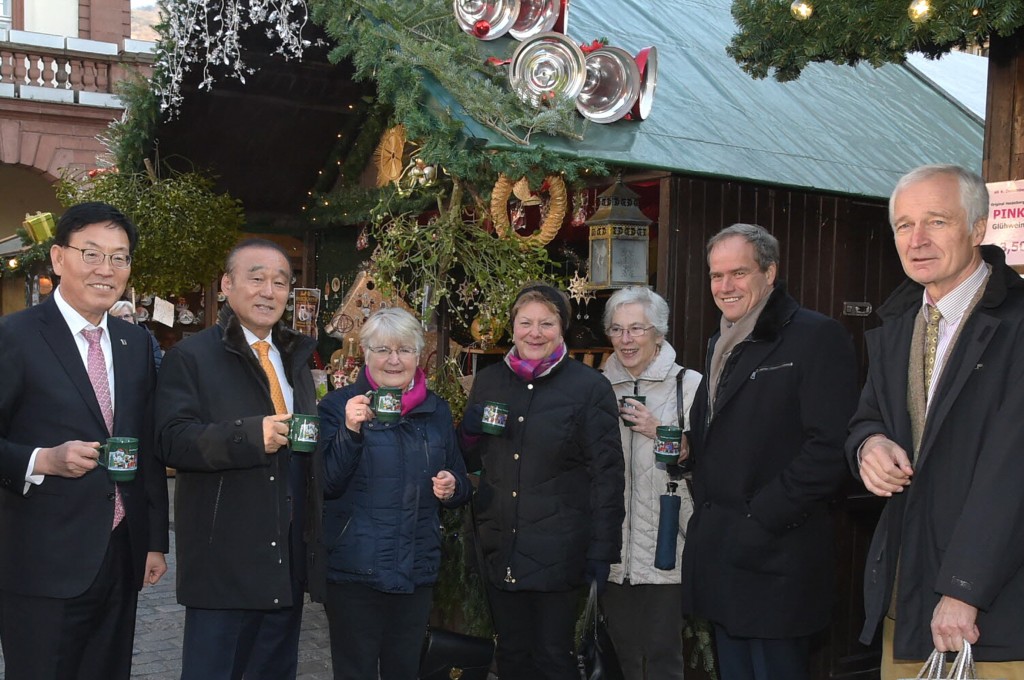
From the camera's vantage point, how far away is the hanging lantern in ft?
16.7

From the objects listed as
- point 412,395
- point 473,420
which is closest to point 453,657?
point 473,420

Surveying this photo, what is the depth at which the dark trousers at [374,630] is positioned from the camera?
3836 millimetres

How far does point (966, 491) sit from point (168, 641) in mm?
4706

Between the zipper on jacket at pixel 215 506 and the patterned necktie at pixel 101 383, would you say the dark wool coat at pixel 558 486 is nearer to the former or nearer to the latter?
the zipper on jacket at pixel 215 506

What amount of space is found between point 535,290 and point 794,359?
4.02 feet

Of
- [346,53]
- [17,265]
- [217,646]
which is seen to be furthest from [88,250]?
[17,265]

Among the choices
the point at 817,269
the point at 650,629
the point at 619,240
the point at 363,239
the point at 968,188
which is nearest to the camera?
the point at 968,188

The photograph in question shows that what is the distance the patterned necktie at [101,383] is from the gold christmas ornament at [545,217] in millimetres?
2544

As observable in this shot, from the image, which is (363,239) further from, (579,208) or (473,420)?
(473,420)

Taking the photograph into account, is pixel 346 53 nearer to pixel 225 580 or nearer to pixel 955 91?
pixel 225 580

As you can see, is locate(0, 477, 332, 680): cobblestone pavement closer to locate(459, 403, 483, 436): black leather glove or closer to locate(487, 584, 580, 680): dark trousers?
locate(487, 584, 580, 680): dark trousers

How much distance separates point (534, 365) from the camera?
13.7 feet

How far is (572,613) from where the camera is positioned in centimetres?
418

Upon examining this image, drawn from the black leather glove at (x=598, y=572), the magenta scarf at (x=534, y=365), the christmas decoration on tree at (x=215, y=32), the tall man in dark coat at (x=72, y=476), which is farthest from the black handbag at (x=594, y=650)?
the christmas decoration on tree at (x=215, y=32)
